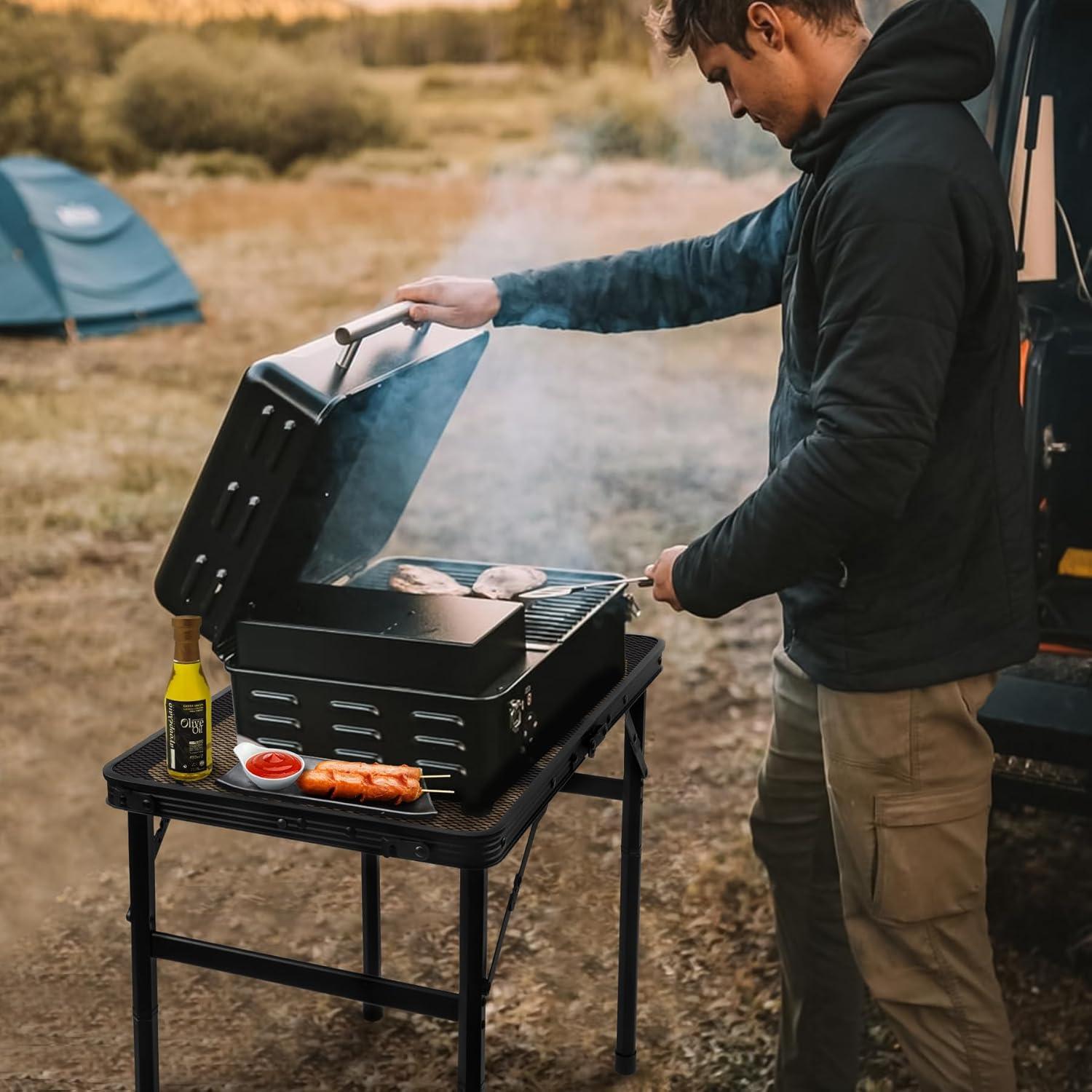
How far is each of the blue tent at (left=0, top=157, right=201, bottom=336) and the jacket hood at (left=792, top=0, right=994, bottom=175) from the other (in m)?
8.63

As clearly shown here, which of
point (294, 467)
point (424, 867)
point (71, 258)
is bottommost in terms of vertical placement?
point (424, 867)

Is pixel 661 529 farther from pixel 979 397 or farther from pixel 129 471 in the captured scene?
pixel 979 397

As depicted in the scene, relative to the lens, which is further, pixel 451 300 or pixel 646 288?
pixel 646 288

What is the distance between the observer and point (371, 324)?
6.38 feet

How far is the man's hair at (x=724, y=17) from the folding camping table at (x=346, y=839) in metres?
1.00

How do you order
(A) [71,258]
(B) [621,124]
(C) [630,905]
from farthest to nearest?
1. (B) [621,124]
2. (A) [71,258]
3. (C) [630,905]

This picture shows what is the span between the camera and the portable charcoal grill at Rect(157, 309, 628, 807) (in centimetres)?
174

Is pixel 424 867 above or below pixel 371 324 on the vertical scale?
below

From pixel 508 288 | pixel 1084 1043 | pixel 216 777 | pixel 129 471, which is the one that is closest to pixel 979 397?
pixel 508 288

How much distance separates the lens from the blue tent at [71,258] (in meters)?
9.30

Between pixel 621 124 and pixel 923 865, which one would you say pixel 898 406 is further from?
pixel 621 124

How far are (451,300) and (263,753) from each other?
2.67ft

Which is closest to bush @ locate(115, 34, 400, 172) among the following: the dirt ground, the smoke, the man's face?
the smoke

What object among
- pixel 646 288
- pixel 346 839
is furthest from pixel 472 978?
pixel 646 288
